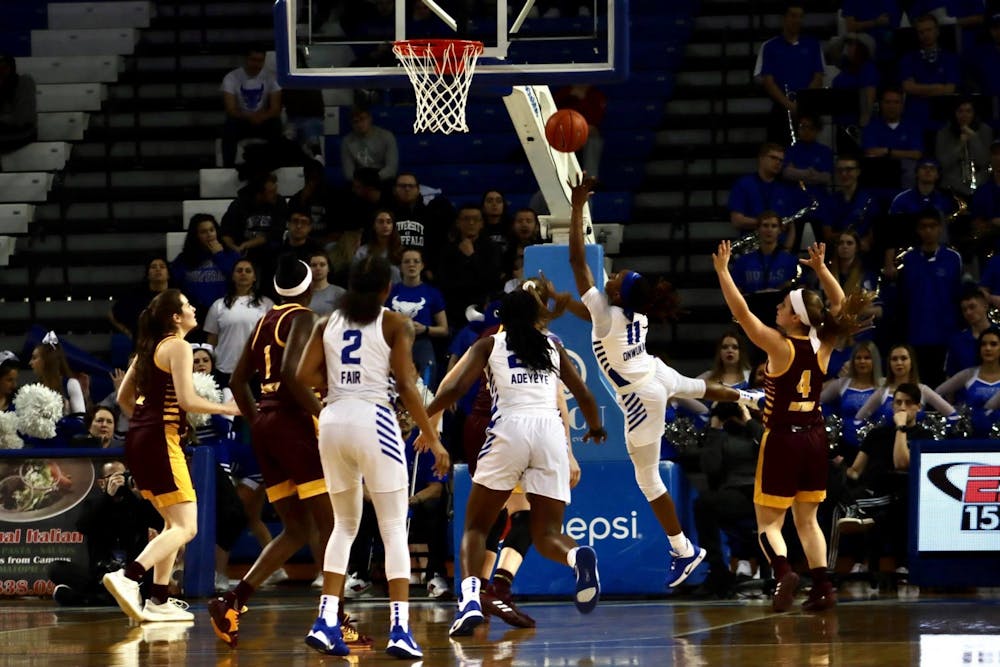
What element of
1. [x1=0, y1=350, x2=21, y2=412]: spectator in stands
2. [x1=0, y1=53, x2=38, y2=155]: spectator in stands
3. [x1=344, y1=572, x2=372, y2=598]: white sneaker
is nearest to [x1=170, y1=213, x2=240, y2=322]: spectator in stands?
[x1=0, y1=350, x2=21, y2=412]: spectator in stands

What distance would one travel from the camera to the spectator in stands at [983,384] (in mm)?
13664

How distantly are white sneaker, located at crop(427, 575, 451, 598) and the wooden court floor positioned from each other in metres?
0.69

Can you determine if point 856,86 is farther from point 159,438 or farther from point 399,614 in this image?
point 399,614

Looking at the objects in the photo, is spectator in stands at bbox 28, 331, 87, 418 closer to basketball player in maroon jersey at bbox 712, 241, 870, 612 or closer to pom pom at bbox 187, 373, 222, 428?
pom pom at bbox 187, 373, 222, 428

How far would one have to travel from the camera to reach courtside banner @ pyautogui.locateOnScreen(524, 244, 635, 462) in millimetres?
12633

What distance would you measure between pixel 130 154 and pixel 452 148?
152 inches

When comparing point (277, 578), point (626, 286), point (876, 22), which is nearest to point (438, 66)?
point (626, 286)

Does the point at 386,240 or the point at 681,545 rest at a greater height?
the point at 386,240

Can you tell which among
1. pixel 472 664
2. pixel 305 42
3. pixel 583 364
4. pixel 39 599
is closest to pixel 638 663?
pixel 472 664

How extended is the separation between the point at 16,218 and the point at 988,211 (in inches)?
413

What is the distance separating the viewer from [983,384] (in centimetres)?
1389

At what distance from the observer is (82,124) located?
807 inches

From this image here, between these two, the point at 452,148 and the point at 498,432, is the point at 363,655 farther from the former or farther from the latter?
the point at 452,148

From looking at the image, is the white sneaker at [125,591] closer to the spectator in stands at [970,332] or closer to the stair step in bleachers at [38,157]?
the spectator in stands at [970,332]
